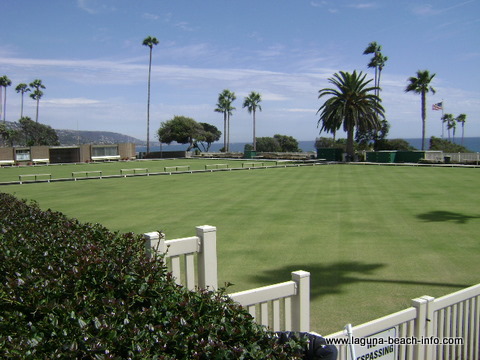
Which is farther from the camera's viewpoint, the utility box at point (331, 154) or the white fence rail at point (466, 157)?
the utility box at point (331, 154)

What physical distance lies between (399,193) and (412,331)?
17.3 m

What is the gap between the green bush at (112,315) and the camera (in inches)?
101

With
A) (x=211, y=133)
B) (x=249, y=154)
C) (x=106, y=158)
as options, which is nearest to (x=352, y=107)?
(x=249, y=154)

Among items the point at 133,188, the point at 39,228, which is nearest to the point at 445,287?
the point at 39,228

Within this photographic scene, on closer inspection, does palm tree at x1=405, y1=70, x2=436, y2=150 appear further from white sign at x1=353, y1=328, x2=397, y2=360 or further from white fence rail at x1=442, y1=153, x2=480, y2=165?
white sign at x1=353, y1=328, x2=397, y2=360

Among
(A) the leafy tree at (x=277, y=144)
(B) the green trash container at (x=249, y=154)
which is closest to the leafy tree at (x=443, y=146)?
(B) the green trash container at (x=249, y=154)

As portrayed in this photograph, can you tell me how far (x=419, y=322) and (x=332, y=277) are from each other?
4.26 metres

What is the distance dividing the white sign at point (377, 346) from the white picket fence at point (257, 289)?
76cm

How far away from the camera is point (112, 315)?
9.41 feet

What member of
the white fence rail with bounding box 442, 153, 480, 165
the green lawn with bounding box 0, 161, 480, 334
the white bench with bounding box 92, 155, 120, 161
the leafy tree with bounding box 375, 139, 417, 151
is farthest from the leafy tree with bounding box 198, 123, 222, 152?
the green lawn with bounding box 0, 161, 480, 334

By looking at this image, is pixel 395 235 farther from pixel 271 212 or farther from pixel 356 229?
pixel 271 212

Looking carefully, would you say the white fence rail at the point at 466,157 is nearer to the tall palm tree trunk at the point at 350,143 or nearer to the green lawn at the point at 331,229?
the tall palm tree trunk at the point at 350,143

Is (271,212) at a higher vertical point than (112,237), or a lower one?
lower

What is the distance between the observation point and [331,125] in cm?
5350
